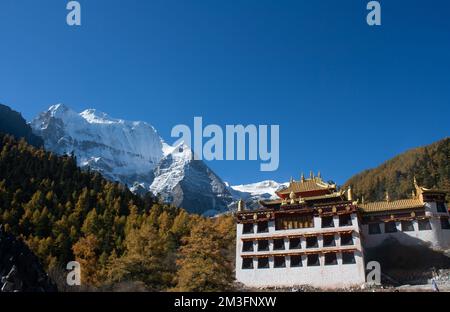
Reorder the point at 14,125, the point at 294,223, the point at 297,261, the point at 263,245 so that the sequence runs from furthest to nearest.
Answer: the point at 14,125
the point at 263,245
the point at 294,223
the point at 297,261

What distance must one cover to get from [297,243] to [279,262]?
105 inches

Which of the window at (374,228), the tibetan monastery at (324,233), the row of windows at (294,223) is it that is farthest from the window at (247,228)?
the window at (374,228)

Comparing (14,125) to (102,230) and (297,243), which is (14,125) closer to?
(102,230)

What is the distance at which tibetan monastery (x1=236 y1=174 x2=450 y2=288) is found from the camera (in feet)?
140

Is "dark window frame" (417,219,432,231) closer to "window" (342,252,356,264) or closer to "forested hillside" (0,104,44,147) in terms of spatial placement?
"window" (342,252,356,264)

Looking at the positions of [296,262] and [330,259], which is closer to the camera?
[330,259]

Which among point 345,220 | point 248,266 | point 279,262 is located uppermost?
point 345,220

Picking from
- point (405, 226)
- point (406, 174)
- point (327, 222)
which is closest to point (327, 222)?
point (327, 222)

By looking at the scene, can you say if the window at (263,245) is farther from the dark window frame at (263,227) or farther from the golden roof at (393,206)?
the golden roof at (393,206)

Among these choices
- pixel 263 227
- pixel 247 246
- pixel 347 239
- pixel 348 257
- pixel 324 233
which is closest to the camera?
pixel 348 257

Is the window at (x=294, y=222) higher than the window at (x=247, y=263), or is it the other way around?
the window at (x=294, y=222)

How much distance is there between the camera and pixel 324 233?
4359 centimetres

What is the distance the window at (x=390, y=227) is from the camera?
154ft
